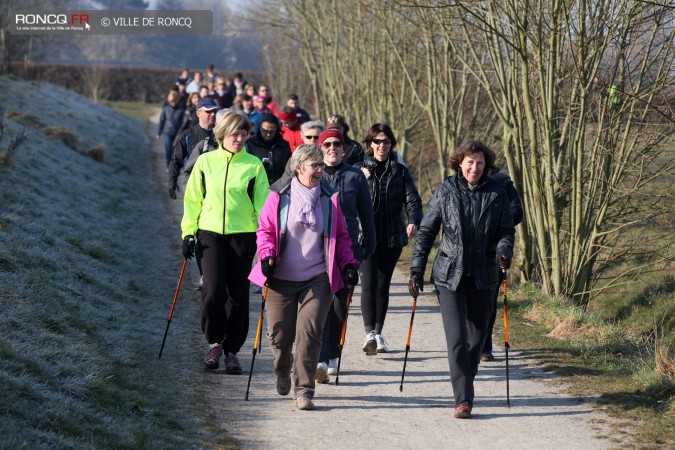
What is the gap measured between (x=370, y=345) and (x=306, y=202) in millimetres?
2290

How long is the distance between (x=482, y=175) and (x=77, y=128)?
2148 cm

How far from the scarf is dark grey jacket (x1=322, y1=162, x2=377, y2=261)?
0.80m

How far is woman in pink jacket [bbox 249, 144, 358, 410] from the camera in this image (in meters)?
6.89

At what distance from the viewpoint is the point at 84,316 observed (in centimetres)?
873

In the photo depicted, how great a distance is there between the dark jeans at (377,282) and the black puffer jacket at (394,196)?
15 centimetres

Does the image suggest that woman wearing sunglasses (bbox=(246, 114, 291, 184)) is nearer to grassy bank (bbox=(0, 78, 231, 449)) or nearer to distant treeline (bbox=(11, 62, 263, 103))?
grassy bank (bbox=(0, 78, 231, 449))

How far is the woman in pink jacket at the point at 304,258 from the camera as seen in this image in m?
6.89

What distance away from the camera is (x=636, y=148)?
37.4 feet

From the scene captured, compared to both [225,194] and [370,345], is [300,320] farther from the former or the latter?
[370,345]

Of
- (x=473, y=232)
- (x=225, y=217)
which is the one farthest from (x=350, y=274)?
(x=225, y=217)

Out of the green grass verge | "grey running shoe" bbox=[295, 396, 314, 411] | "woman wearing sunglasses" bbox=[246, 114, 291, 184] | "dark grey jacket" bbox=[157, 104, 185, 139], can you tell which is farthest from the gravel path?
"dark grey jacket" bbox=[157, 104, 185, 139]

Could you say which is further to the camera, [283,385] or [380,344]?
[380,344]

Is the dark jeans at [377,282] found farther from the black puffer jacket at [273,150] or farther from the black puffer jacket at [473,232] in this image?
the black puffer jacket at [273,150]

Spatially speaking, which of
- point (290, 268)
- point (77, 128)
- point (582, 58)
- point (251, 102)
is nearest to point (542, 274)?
point (582, 58)
